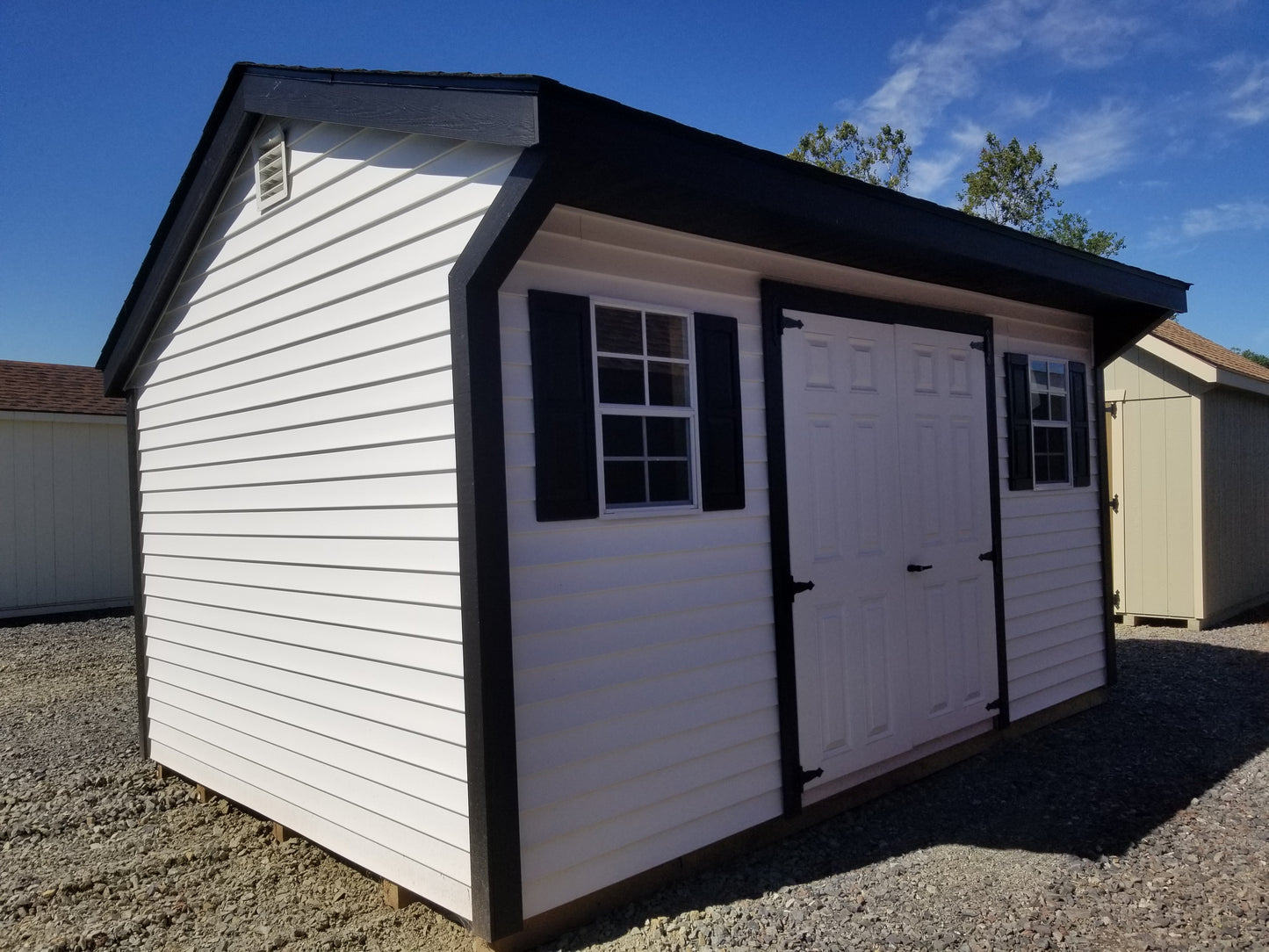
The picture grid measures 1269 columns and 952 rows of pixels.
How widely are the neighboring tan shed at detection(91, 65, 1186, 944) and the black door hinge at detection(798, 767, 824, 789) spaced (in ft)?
0.08

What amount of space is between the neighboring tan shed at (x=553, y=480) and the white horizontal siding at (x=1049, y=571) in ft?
0.24

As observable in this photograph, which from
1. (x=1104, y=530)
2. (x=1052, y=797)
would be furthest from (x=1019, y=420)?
(x=1052, y=797)

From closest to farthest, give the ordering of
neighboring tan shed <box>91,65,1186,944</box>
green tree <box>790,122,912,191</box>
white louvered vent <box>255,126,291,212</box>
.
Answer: neighboring tan shed <box>91,65,1186,944</box> < white louvered vent <box>255,126,291,212</box> < green tree <box>790,122,912,191</box>

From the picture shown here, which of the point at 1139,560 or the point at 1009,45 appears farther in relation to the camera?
the point at 1009,45

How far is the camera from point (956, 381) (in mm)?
5488

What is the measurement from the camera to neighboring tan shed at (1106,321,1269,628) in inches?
370

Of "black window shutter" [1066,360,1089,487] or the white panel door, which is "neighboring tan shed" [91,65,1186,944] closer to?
the white panel door

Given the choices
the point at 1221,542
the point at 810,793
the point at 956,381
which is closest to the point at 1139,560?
the point at 1221,542

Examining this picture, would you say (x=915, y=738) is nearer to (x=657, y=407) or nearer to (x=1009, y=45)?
(x=657, y=407)

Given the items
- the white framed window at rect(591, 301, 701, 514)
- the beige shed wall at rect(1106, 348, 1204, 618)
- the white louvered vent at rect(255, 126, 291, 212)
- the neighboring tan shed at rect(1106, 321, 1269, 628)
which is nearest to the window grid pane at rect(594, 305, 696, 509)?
the white framed window at rect(591, 301, 701, 514)

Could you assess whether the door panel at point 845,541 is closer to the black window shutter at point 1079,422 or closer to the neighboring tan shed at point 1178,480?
the black window shutter at point 1079,422

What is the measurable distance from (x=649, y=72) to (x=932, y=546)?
22.4 ft

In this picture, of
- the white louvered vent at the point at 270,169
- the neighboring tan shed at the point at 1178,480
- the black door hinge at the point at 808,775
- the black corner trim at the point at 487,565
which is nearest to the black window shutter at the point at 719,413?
the black corner trim at the point at 487,565

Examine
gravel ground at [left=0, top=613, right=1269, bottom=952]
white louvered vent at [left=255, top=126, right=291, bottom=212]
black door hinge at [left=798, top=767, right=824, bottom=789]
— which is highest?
white louvered vent at [left=255, top=126, right=291, bottom=212]
